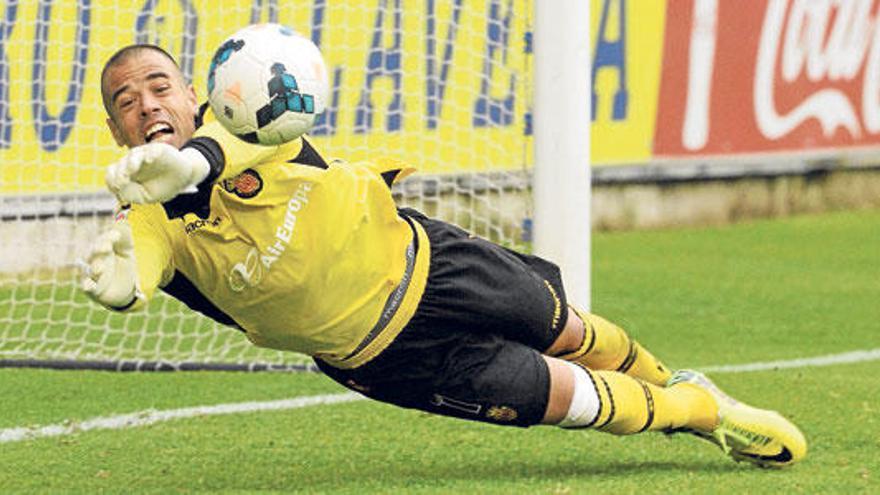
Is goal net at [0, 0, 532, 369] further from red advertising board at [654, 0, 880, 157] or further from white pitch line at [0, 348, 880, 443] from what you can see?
red advertising board at [654, 0, 880, 157]

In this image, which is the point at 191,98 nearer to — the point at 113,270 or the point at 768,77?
the point at 113,270

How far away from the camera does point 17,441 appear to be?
18.8 feet

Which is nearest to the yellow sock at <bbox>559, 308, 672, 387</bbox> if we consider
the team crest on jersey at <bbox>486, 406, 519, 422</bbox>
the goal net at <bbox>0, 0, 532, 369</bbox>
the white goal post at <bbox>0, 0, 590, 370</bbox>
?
the team crest on jersey at <bbox>486, 406, 519, 422</bbox>

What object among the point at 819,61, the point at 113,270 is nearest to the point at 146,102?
the point at 113,270

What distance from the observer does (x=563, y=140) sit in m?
6.43

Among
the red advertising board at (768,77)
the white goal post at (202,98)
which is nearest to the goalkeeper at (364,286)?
the white goal post at (202,98)

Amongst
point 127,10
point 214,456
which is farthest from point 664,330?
point 214,456

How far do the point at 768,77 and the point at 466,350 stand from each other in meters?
7.61

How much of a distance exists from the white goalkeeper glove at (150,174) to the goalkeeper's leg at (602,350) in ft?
4.60

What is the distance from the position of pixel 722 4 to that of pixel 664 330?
4.19m

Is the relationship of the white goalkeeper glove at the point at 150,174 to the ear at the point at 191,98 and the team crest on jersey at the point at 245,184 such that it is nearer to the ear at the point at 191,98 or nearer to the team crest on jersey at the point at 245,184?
the team crest on jersey at the point at 245,184

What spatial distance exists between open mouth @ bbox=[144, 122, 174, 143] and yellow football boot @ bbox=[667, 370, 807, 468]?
157cm

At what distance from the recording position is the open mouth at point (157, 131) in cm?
450

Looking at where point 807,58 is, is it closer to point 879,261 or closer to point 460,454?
point 879,261
